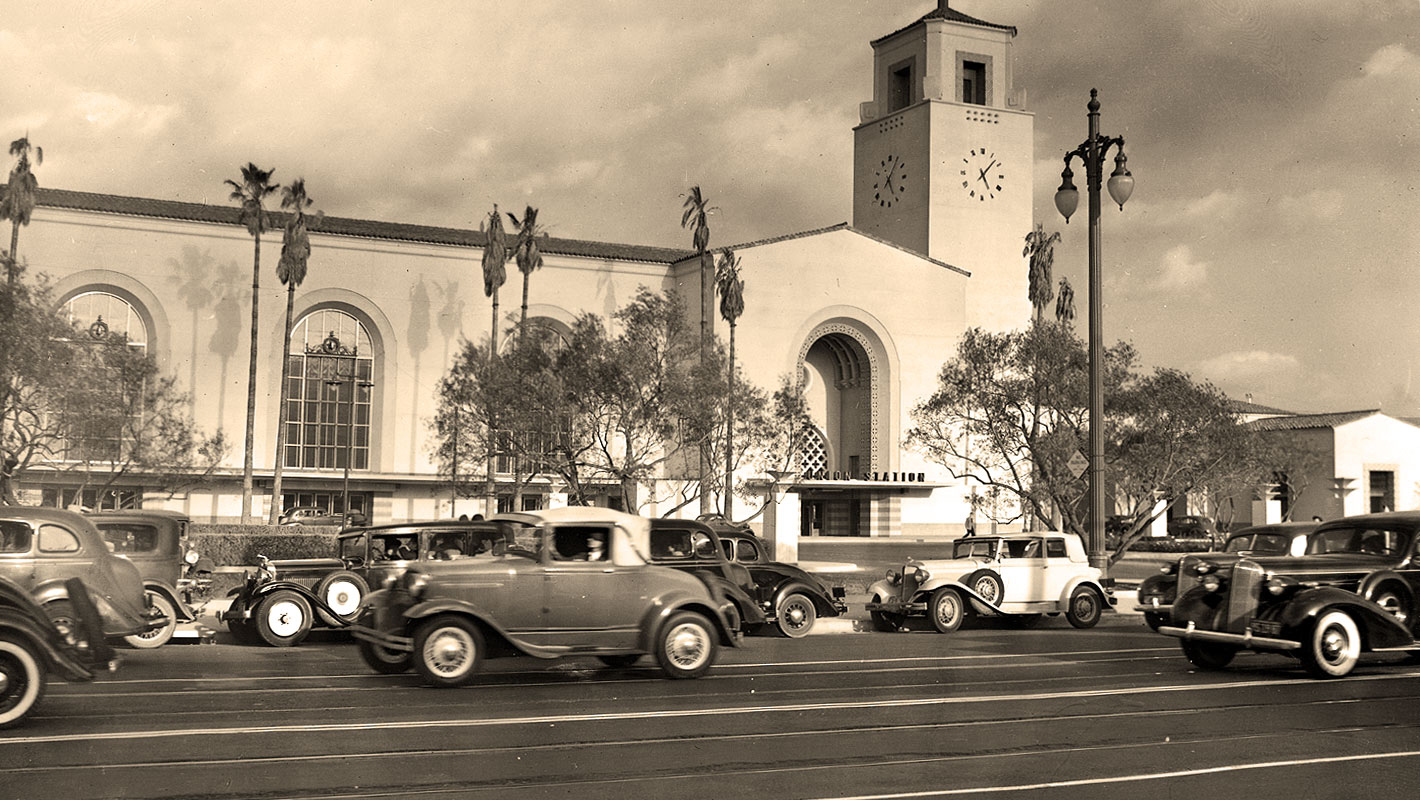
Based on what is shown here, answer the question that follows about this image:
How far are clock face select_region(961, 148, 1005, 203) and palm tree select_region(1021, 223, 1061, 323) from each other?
10.4 ft

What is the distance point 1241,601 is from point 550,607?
6.72 m

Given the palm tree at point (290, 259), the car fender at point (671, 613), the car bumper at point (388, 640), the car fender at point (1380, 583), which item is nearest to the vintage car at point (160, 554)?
the car bumper at point (388, 640)

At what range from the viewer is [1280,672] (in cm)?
1259

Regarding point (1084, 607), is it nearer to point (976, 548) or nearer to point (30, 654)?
point (976, 548)

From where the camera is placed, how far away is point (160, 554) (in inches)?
656

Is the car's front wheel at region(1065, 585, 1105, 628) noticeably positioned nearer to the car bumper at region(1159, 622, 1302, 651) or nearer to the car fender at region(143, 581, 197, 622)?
the car bumper at region(1159, 622, 1302, 651)

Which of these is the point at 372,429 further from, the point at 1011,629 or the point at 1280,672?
the point at 1280,672

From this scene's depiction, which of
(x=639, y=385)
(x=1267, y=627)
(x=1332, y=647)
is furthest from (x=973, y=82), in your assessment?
(x=1332, y=647)

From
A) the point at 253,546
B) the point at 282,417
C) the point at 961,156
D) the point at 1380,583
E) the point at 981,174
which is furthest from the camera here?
the point at 981,174

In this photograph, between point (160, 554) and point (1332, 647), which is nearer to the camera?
point (1332, 647)

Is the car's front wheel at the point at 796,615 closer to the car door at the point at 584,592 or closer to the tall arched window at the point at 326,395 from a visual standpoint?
the car door at the point at 584,592

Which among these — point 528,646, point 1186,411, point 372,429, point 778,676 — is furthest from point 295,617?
point 372,429

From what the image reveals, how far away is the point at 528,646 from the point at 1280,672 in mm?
7488

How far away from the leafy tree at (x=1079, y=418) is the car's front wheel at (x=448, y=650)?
16.9 metres
